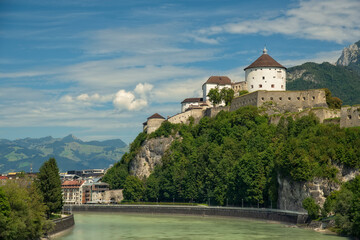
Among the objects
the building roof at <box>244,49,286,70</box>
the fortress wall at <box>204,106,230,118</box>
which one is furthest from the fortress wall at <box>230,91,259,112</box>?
the building roof at <box>244,49,286,70</box>

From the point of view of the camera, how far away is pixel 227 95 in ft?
336

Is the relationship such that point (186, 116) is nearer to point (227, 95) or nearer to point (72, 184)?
point (227, 95)

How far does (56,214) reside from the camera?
72.8 metres

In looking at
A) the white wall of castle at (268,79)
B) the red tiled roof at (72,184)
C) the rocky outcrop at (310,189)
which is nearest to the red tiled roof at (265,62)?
the white wall of castle at (268,79)

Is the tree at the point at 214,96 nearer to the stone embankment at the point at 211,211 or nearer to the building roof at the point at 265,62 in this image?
the building roof at the point at 265,62

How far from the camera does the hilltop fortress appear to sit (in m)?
79.7

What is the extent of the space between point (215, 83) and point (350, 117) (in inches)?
1723

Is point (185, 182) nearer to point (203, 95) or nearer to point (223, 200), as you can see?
point (223, 200)

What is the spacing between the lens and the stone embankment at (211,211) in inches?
2528

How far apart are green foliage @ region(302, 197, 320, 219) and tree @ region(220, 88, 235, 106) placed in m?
42.2

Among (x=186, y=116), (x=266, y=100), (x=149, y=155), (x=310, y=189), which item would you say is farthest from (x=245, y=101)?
(x=310, y=189)

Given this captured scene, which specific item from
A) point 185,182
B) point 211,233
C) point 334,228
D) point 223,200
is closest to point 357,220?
point 334,228

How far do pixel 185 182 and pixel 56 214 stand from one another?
1075 inches

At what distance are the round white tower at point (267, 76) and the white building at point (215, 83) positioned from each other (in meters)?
12.4
